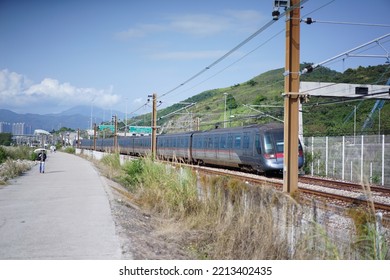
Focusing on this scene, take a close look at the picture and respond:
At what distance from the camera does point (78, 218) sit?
332 inches

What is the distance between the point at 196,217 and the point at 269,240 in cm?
291

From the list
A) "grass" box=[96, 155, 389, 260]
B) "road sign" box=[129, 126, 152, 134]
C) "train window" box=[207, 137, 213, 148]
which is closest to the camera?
"grass" box=[96, 155, 389, 260]

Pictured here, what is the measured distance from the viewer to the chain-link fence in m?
17.9

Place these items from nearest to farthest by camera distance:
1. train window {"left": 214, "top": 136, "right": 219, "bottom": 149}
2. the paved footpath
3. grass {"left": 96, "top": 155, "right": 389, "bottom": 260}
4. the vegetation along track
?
grass {"left": 96, "top": 155, "right": 389, "bottom": 260}
the paved footpath
the vegetation along track
train window {"left": 214, "top": 136, "right": 219, "bottom": 149}

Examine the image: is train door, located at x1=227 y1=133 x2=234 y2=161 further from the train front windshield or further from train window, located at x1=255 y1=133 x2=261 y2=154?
the train front windshield

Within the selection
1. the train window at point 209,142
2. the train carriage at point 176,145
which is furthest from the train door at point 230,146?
the train carriage at point 176,145

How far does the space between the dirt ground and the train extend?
9.87 ft

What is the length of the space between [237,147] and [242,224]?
47.7ft

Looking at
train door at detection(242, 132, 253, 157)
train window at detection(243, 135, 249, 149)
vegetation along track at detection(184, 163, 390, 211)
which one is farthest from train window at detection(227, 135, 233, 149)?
vegetation along track at detection(184, 163, 390, 211)

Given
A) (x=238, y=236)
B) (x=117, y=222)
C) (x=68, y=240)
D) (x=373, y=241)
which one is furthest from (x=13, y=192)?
(x=373, y=241)

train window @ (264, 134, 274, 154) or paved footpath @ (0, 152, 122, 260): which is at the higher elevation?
train window @ (264, 134, 274, 154)

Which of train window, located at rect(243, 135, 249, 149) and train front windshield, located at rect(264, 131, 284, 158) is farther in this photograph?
train window, located at rect(243, 135, 249, 149)

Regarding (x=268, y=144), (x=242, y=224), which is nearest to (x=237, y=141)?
(x=268, y=144)

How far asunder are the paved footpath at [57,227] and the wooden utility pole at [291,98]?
165 inches
